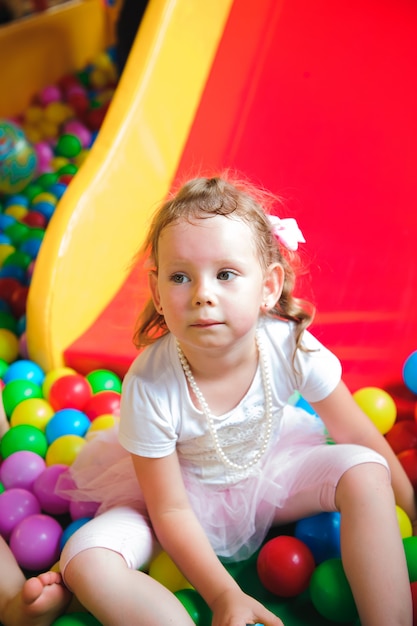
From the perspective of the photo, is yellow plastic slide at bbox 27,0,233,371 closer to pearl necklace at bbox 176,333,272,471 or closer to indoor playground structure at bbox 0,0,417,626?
indoor playground structure at bbox 0,0,417,626

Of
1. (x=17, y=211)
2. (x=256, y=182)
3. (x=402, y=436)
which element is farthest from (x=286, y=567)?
(x=17, y=211)

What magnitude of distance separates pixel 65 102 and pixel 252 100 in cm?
117

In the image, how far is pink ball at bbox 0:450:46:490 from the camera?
4.35ft

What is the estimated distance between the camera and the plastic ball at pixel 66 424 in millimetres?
1420

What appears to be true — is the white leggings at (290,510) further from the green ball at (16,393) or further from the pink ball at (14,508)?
the green ball at (16,393)

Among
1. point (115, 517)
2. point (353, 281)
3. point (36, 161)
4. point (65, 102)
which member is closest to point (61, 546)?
point (115, 517)

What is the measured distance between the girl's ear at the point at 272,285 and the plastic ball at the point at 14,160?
154cm

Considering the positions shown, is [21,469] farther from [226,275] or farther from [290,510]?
[226,275]

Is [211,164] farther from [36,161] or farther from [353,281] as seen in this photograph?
[36,161]

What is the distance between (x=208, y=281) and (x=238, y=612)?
1.39 ft

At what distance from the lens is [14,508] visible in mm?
1260

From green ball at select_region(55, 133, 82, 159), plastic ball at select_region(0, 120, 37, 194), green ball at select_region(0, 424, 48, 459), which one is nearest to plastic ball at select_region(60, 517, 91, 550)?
green ball at select_region(0, 424, 48, 459)

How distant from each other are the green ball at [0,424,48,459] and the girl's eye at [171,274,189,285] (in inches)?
22.7

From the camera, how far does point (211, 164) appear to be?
6.61 feet
